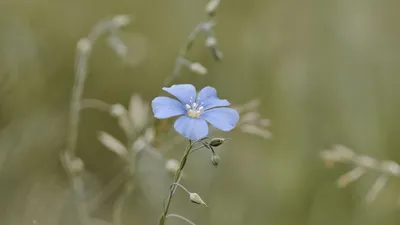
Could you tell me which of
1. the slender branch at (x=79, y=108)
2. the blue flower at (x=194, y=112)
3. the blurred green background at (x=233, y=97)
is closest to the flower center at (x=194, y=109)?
the blue flower at (x=194, y=112)

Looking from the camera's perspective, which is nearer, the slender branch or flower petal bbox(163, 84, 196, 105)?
flower petal bbox(163, 84, 196, 105)

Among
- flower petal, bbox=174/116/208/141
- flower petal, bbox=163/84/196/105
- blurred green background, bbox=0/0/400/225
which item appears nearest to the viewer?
flower petal, bbox=174/116/208/141

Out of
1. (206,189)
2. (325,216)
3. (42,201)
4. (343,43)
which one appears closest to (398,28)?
(343,43)

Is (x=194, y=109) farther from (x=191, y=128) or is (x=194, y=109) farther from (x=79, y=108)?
(x=79, y=108)

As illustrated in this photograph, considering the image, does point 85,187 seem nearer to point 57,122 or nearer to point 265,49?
point 57,122

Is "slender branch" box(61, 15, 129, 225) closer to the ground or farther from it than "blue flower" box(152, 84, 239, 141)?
farther from it

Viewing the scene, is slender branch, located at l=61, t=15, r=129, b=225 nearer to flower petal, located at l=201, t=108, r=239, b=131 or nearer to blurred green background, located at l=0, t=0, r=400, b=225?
blurred green background, located at l=0, t=0, r=400, b=225

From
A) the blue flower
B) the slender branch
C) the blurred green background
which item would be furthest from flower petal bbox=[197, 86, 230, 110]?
the blurred green background

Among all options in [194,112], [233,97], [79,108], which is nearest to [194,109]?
[194,112]
